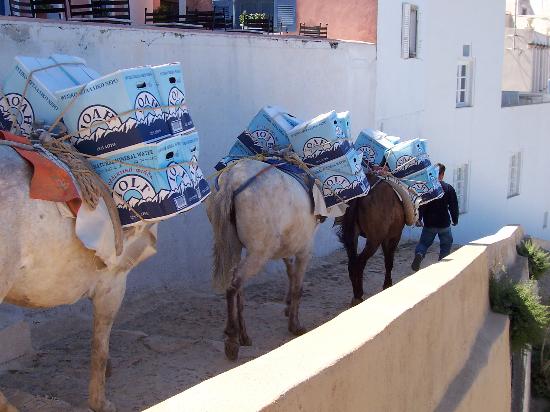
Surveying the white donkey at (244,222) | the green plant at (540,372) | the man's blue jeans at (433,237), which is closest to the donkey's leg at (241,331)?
the white donkey at (244,222)

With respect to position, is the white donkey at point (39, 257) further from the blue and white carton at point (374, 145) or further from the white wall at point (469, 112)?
the white wall at point (469, 112)

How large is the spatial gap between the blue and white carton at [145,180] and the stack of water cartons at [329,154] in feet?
9.66

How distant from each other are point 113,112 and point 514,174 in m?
19.0

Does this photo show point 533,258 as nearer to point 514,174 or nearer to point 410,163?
point 410,163

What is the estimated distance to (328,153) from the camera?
24.3 ft

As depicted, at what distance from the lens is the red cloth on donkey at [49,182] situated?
391 centimetres

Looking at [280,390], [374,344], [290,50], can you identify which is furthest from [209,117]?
[280,390]

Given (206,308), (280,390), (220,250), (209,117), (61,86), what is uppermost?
(61,86)

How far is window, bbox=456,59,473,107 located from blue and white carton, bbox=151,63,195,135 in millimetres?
14449

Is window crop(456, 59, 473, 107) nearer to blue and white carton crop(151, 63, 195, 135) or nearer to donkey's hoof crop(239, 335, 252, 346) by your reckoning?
donkey's hoof crop(239, 335, 252, 346)

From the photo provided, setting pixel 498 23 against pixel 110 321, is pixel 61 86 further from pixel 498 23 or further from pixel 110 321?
pixel 498 23

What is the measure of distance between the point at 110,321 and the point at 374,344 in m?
1.78

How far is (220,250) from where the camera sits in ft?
22.2

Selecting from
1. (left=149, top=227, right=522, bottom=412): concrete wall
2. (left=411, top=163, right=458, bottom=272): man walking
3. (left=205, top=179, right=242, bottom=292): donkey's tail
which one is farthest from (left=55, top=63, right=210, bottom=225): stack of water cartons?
(left=411, top=163, right=458, bottom=272): man walking
